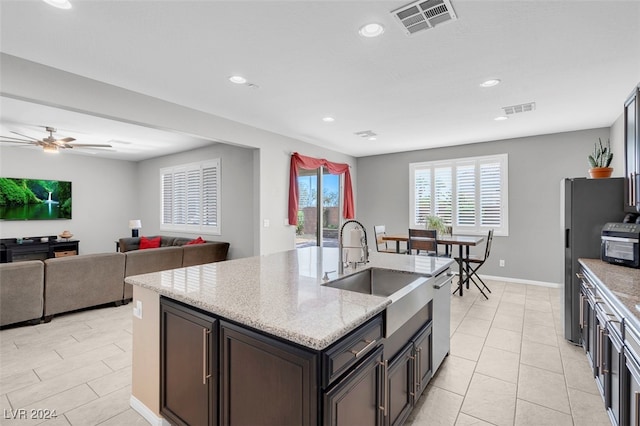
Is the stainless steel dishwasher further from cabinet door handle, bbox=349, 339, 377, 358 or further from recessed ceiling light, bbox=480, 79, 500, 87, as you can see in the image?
recessed ceiling light, bbox=480, 79, 500, 87

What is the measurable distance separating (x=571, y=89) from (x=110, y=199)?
9.12 metres

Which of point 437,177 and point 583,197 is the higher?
point 437,177

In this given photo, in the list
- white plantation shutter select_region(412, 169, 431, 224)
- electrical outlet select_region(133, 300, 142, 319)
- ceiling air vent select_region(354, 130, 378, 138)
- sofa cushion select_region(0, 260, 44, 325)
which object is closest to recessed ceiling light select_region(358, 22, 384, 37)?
electrical outlet select_region(133, 300, 142, 319)

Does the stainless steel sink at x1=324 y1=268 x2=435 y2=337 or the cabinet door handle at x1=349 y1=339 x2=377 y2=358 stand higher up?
the stainless steel sink at x1=324 y1=268 x2=435 y2=337

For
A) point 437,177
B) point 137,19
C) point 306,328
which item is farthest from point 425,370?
point 437,177

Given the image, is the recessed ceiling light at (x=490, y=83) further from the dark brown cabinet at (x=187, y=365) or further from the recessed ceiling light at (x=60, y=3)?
the recessed ceiling light at (x=60, y=3)

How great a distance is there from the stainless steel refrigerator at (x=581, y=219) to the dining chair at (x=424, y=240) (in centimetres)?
172

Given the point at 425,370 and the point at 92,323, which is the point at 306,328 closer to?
the point at 425,370

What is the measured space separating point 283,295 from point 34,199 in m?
7.61

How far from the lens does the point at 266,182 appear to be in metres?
4.93

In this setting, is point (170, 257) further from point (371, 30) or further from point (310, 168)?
point (371, 30)

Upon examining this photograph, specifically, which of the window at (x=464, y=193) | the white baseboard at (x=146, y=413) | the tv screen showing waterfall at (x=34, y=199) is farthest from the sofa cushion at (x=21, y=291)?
the window at (x=464, y=193)

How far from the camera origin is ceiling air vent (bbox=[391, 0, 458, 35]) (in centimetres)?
189

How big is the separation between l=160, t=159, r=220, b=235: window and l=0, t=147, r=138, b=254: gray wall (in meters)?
1.36
